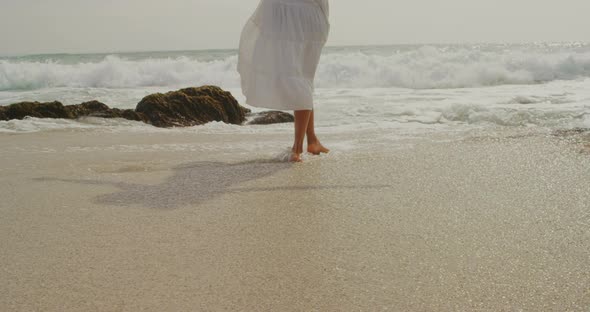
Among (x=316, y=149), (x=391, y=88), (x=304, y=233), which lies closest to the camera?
(x=304, y=233)

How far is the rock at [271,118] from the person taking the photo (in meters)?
6.28

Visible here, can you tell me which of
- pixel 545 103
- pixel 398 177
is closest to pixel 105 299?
pixel 398 177

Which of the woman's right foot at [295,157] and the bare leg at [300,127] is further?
the bare leg at [300,127]

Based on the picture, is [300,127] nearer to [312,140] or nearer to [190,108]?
[312,140]

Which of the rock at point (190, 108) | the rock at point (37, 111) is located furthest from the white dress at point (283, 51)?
the rock at point (37, 111)

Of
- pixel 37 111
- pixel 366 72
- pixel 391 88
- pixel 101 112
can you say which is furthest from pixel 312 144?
pixel 366 72

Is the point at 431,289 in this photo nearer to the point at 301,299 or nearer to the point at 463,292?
the point at 463,292

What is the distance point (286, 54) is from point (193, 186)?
47.0 inches

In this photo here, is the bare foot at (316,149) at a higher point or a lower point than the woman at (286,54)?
lower

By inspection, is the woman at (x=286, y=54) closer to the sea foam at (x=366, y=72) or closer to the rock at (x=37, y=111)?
the rock at (x=37, y=111)

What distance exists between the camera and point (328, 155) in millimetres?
3758

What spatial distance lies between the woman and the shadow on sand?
0.40 m

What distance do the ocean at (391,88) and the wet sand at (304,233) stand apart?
194 cm

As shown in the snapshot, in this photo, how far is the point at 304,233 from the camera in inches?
81.6
